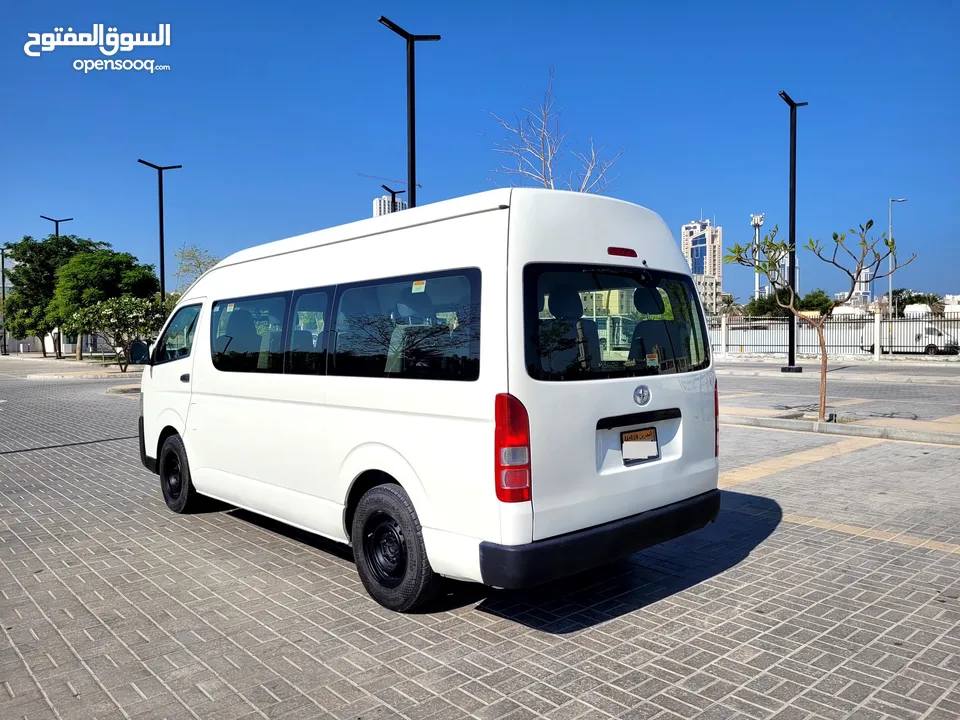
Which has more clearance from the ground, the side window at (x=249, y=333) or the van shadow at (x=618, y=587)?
the side window at (x=249, y=333)

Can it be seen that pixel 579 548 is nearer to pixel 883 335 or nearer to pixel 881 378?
pixel 881 378

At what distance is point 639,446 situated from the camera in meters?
4.39

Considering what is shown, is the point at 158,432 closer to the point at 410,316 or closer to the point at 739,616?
the point at 410,316

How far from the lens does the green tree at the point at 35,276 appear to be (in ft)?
150

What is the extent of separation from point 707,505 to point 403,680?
89.6 inches

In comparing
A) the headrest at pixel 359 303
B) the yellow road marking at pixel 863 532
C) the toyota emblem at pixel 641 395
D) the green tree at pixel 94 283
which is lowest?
the yellow road marking at pixel 863 532

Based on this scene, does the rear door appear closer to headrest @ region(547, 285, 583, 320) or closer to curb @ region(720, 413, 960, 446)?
headrest @ region(547, 285, 583, 320)

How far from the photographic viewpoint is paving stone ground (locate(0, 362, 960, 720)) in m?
3.45

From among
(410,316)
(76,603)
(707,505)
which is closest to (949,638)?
(707,505)

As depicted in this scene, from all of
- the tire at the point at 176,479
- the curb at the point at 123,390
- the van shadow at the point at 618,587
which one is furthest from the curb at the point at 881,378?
the tire at the point at 176,479

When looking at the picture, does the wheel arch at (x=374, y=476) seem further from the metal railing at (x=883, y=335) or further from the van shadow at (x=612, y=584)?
the metal railing at (x=883, y=335)

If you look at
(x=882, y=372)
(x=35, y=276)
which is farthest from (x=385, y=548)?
(x=35, y=276)

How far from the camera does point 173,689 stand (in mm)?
3598

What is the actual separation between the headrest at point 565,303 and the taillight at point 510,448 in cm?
58
